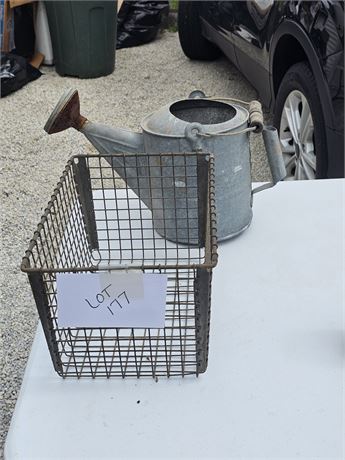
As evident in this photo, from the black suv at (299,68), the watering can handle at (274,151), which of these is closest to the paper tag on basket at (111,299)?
the watering can handle at (274,151)

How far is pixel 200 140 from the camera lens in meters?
0.97

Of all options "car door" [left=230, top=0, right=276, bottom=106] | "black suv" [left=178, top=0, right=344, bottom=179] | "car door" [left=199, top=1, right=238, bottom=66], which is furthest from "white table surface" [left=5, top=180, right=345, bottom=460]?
"car door" [left=199, top=1, right=238, bottom=66]

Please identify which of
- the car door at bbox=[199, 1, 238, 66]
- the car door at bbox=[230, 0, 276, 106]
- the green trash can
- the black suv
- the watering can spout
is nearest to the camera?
the watering can spout

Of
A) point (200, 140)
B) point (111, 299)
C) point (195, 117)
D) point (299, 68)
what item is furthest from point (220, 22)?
point (111, 299)

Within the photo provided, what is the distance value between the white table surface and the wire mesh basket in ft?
0.11

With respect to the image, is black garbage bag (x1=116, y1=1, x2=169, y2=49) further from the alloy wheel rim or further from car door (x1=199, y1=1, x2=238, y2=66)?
the alloy wheel rim

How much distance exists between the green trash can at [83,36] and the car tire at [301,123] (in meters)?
2.09

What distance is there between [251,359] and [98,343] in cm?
22

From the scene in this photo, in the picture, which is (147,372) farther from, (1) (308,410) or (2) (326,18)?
(2) (326,18)

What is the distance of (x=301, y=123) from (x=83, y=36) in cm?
240

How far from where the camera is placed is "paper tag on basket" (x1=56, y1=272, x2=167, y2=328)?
0.69m

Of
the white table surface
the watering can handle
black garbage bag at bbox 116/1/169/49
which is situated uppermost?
the watering can handle

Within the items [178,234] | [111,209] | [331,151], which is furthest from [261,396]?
[331,151]

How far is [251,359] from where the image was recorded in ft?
2.64
